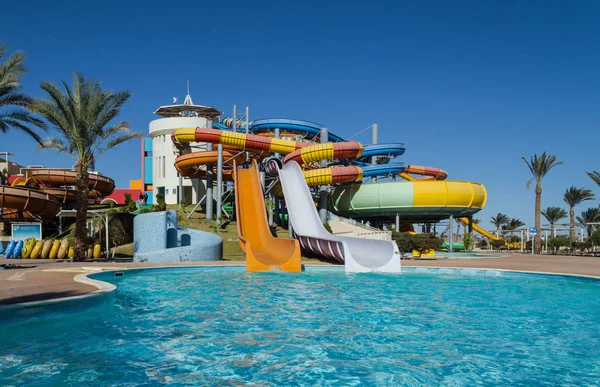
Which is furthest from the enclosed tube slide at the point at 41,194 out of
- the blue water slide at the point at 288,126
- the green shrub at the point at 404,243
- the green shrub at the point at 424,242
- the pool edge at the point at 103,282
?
the green shrub at the point at 424,242

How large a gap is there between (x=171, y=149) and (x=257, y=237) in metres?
29.5

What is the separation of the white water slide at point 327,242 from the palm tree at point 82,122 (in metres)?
8.79

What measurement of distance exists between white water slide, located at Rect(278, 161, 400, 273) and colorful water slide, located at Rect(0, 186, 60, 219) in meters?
15.6

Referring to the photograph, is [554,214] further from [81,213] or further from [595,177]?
[81,213]

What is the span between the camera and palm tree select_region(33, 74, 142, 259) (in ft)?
Answer: 63.1

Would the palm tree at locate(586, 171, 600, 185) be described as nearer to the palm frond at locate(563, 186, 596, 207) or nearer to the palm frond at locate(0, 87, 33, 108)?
the palm frond at locate(563, 186, 596, 207)

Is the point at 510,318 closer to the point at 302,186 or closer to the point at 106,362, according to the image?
the point at 106,362

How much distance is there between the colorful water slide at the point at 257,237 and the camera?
1628 cm

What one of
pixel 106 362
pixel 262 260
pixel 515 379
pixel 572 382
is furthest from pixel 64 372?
pixel 262 260

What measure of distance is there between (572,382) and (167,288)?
9.93 metres

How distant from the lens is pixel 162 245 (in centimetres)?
2070

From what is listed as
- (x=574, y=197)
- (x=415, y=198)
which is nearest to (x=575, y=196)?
(x=574, y=197)

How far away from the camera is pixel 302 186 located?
2506 centimetres

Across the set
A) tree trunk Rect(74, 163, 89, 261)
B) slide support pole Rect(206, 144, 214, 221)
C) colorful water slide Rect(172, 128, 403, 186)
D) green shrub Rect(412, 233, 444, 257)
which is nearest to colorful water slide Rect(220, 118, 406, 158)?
colorful water slide Rect(172, 128, 403, 186)
